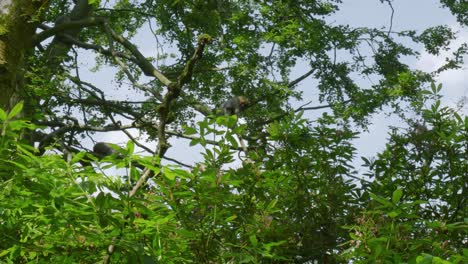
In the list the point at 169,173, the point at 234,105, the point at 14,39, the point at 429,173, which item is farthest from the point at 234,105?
the point at 169,173

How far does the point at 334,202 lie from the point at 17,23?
14.6 ft

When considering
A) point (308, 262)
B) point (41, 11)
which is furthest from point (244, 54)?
point (308, 262)

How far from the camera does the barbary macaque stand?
952 centimetres

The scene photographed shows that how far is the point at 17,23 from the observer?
7238 millimetres

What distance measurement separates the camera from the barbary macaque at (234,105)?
31.2ft

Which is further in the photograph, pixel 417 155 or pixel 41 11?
pixel 41 11

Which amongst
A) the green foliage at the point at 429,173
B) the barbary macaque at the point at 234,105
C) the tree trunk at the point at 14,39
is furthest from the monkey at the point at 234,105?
the green foliage at the point at 429,173

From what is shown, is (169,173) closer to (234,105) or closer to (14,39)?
(14,39)

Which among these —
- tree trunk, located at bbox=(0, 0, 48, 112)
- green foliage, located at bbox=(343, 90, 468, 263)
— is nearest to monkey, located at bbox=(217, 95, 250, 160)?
tree trunk, located at bbox=(0, 0, 48, 112)

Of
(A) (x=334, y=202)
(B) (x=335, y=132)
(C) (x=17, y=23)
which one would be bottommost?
(A) (x=334, y=202)

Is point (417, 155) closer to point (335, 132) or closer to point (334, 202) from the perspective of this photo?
point (335, 132)

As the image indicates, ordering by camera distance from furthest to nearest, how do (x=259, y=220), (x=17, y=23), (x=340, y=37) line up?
(x=340, y=37), (x=17, y=23), (x=259, y=220)

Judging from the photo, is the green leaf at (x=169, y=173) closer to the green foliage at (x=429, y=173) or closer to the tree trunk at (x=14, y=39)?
the green foliage at (x=429, y=173)

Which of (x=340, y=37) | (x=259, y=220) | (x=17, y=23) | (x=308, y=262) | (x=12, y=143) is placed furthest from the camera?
(x=340, y=37)
